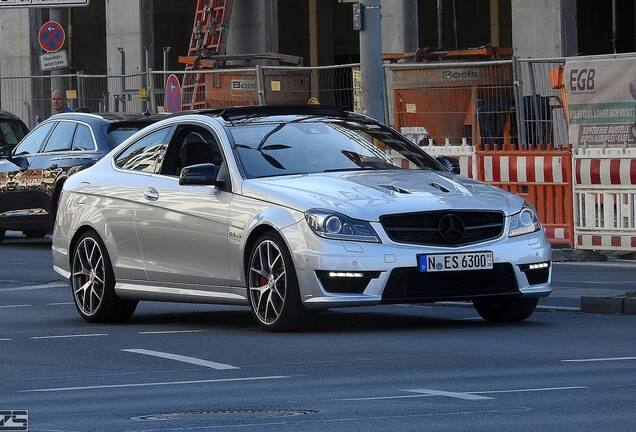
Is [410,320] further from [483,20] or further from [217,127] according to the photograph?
[483,20]

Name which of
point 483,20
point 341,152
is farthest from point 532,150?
point 483,20

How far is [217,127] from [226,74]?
17763 millimetres

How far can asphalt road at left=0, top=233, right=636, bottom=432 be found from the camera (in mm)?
8305

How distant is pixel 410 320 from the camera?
13766 mm

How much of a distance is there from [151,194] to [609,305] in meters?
3.46

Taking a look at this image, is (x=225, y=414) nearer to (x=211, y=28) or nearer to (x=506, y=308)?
(x=506, y=308)

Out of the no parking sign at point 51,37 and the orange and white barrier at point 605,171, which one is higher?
the no parking sign at point 51,37

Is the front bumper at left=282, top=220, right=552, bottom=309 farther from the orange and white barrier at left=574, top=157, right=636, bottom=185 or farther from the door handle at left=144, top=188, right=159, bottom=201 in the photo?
the orange and white barrier at left=574, top=157, right=636, bottom=185

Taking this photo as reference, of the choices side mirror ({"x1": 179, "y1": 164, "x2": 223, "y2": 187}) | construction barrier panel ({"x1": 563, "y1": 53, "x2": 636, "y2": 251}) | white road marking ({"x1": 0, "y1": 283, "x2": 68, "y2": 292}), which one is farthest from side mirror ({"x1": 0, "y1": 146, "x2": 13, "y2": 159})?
side mirror ({"x1": 179, "y1": 164, "x2": 223, "y2": 187})

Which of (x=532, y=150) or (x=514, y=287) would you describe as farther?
(x=532, y=150)

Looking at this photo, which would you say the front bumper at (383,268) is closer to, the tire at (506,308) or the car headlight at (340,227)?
the car headlight at (340,227)

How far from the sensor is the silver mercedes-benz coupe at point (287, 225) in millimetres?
12242

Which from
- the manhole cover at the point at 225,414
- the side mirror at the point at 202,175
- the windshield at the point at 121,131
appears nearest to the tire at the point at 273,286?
the side mirror at the point at 202,175

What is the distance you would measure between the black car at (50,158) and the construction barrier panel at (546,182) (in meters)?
4.50
